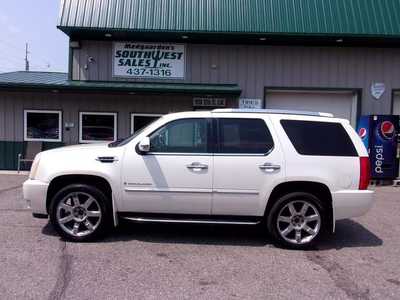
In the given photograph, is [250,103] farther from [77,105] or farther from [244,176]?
[244,176]

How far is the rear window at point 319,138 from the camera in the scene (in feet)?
18.5

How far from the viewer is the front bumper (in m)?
5.57

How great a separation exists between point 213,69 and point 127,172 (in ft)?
29.1

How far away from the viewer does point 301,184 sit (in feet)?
18.6

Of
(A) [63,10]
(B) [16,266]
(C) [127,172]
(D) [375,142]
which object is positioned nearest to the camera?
(B) [16,266]

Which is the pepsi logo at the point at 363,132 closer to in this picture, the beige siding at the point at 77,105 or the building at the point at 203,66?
the building at the point at 203,66

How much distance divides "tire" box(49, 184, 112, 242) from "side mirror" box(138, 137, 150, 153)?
2.91 ft

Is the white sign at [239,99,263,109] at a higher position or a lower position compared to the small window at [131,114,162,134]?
higher

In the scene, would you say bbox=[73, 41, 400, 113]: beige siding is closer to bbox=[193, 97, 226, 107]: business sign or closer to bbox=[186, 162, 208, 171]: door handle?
bbox=[193, 97, 226, 107]: business sign

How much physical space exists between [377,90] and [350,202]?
9426mm

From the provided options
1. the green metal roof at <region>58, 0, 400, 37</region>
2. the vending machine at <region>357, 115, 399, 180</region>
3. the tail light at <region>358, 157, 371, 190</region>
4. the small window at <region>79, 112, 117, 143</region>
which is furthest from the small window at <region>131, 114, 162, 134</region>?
the tail light at <region>358, 157, 371, 190</region>

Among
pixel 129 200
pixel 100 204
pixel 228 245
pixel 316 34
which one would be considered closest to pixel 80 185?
pixel 100 204

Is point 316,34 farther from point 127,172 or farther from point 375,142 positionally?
point 127,172

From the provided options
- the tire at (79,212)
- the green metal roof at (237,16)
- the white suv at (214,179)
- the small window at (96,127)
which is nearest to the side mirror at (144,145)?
the white suv at (214,179)
